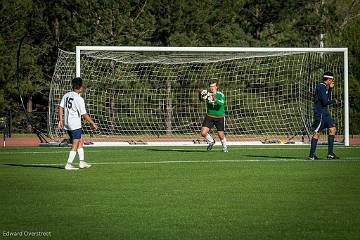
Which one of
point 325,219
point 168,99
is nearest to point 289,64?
point 168,99

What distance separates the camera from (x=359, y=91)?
39.0m

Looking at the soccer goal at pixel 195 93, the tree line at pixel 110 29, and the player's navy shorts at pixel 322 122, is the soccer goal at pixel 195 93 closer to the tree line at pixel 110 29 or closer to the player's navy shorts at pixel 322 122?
the tree line at pixel 110 29

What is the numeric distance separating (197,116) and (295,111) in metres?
3.82

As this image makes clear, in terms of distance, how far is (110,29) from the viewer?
47344 mm

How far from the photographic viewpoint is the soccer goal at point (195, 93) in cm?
3459

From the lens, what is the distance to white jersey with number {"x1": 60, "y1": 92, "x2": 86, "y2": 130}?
19.9 metres

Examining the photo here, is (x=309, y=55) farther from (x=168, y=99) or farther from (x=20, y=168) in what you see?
(x=20, y=168)

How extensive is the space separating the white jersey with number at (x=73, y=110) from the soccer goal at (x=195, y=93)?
13713 mm

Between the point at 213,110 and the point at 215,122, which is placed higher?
the point at 213,110

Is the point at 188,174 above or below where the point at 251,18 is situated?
below

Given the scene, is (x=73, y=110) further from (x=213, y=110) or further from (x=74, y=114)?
(x=213, y=110)

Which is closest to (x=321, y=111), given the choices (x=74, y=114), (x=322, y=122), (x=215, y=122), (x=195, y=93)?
(x=322, y=122)

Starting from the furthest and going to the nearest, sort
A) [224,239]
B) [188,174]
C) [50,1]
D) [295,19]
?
[295,19] < [50,1] < [188,174] < [224,239]

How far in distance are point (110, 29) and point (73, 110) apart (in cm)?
2777
